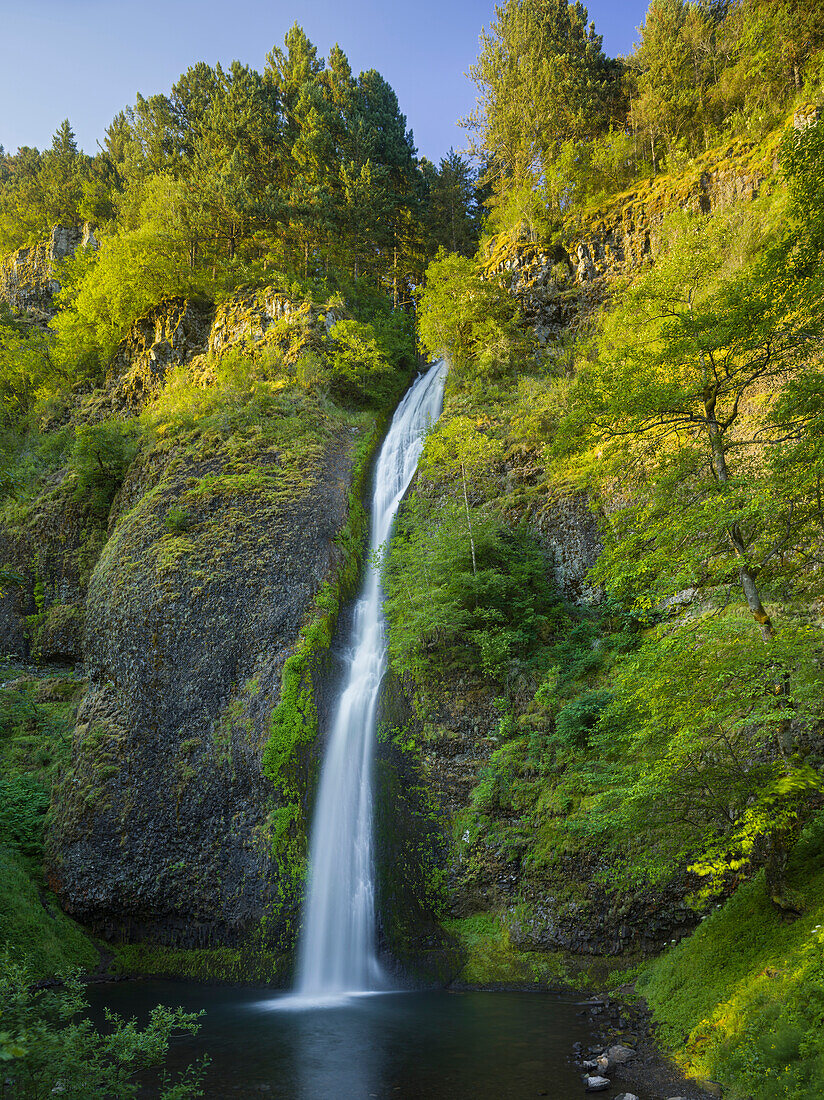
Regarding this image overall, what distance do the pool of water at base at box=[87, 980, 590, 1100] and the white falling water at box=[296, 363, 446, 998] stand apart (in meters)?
0.82

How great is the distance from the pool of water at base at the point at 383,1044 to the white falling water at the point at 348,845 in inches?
32.2

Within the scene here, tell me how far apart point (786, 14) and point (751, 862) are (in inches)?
1258

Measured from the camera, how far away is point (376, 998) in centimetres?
1095

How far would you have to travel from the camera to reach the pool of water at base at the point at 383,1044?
7.09 m

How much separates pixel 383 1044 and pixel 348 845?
4.79 metres

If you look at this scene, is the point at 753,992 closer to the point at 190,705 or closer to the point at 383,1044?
the point at 383,1044

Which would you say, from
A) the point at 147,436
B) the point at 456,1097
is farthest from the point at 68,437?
the point at 456,1097

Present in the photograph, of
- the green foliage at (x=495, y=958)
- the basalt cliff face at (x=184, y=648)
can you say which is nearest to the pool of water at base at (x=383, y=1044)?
the green foliage at (x=495, y=958)

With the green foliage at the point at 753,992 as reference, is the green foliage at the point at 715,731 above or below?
above

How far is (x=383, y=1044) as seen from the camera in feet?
28.0

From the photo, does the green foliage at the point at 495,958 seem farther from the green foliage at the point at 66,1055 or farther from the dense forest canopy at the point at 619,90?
the dense forest canopy at the point at 619,90

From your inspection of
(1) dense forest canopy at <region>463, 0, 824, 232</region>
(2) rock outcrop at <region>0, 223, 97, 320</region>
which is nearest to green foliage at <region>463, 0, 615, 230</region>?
(1) dense forest canopy at <region>463, 0, 824, 232</region>

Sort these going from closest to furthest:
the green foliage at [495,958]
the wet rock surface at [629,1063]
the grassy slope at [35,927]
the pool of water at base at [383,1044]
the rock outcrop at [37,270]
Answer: the wet rock surface at [629,1063] < the pool of water at base at [383,1044] < the green foliage at [495,958] < the grassy slope at [35,927] < the rock outcrop at [37,270]

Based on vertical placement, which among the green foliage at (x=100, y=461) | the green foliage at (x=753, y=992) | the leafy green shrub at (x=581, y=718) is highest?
the green foliage at (x=100, y=461)
